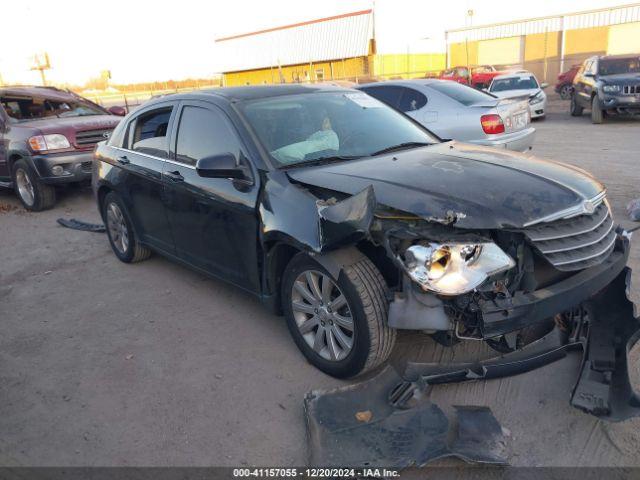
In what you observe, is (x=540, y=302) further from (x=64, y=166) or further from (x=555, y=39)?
(x=555, y=39)

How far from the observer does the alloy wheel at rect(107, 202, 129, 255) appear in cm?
551

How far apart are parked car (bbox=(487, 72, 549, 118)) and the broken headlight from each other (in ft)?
45.2

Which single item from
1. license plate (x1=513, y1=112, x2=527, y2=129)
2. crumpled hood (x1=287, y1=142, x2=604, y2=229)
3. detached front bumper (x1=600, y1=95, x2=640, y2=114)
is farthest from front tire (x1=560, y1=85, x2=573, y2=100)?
crumpled hood (x1=287, y1=142, x2=604, y2=229)

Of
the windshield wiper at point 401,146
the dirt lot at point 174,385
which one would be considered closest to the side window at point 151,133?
the dirt lot at point 174,385

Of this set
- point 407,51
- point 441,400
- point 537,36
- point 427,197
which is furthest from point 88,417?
point 407,51

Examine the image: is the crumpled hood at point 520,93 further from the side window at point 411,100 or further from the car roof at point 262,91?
the car roof at point 262,91

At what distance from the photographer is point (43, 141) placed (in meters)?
8.05

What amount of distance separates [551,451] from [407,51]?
38.3 m

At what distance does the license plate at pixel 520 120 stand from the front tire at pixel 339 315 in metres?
5.33

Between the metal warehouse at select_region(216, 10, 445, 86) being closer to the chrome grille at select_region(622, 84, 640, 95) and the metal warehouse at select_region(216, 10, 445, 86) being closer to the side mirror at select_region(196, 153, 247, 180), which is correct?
the chrome grille at select_region(622, 84, 640, 95)

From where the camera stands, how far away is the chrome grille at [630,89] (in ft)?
42.6

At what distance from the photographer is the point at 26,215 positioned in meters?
8.52

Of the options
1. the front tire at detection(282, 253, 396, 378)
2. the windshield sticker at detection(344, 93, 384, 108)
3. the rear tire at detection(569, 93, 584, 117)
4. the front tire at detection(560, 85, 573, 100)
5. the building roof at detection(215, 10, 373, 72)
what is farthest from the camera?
the building roof at detection(215, 10, 373, 72)

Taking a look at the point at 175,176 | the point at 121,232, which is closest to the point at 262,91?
the point at 175,176
